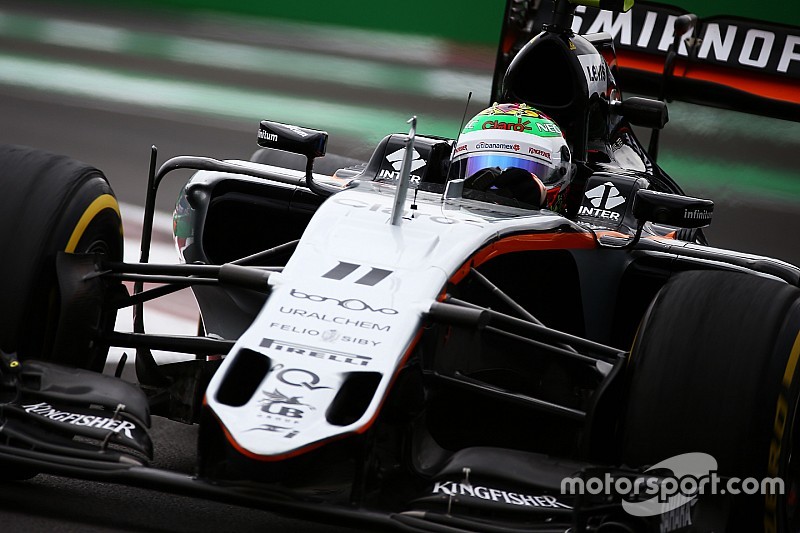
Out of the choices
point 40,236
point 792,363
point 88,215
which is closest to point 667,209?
point 792,363

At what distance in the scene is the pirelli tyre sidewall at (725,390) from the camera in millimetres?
3316

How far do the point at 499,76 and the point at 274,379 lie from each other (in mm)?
5441

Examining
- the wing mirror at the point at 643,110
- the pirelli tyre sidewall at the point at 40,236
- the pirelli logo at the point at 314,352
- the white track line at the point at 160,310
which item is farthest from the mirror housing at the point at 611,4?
the pirelli logo at the point at 314,352

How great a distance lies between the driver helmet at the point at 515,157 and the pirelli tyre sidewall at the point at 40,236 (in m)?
1.41

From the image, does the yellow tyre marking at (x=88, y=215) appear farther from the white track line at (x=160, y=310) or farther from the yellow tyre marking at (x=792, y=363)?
the yellow tyre marking at (x=792, y=363)

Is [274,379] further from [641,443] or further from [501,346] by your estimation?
[501,346]

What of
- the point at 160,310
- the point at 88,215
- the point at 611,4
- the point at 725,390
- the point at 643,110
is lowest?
the point at 160,310

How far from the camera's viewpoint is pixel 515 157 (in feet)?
15.1

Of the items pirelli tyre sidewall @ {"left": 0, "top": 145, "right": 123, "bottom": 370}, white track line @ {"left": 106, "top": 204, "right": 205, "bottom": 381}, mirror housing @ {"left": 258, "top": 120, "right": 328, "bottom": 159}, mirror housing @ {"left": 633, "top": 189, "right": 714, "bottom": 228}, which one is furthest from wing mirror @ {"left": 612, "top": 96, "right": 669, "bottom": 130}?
pirelli tyre sidewall @ {"left": 0, "top": 145, "right": 123, "bottom": 370}

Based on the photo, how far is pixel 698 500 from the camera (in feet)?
10.9

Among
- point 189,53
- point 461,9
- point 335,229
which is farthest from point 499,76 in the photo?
point 335,229

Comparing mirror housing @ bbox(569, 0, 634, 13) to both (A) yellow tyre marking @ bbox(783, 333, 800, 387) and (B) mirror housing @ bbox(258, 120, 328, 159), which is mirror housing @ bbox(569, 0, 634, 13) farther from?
(A) yellow tyre marking @ bbox(783, 333, 800, 387)

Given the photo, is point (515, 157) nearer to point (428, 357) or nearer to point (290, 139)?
point (290, 139)

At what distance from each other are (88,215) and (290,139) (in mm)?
832
